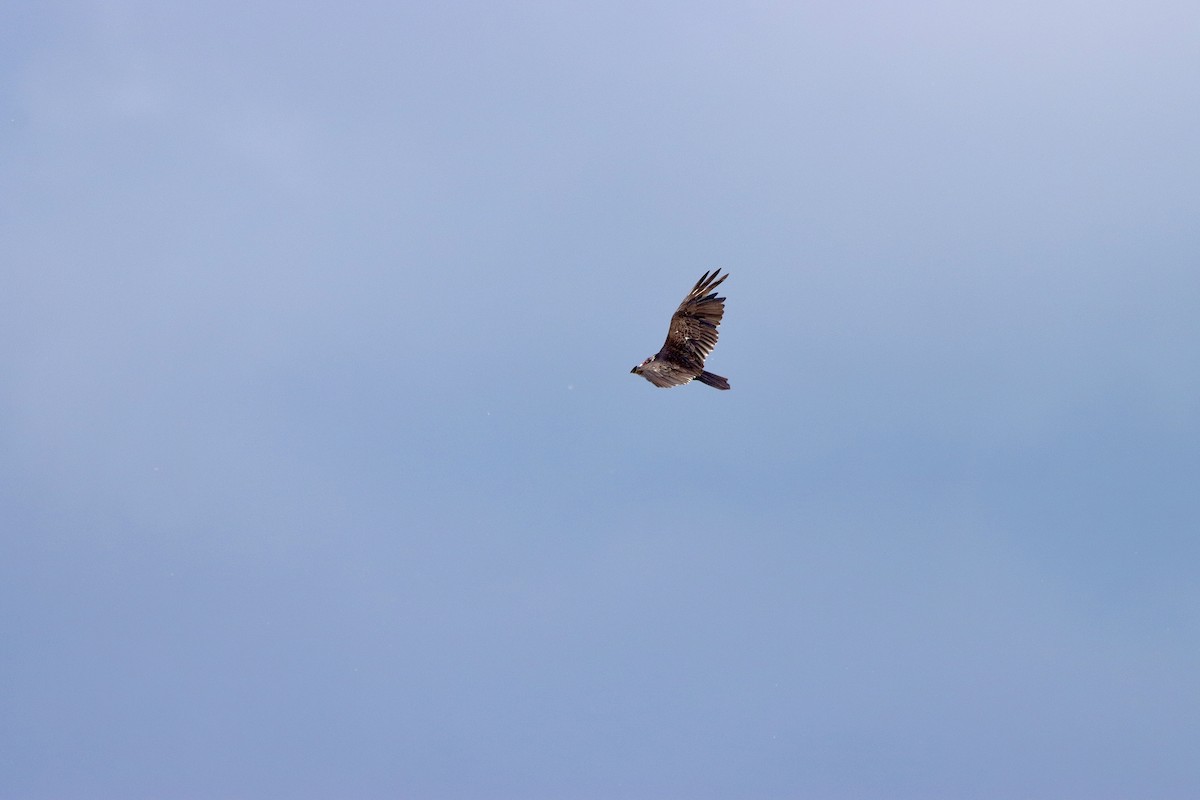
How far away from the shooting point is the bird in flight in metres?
40.4

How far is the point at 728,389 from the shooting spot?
40.1 metres

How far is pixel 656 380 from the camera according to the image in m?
40.7

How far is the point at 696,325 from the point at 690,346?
0.82m

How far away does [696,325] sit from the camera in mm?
40625

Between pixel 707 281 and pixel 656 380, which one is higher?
pixel 707 281

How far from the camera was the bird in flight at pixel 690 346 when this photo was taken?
40438mm

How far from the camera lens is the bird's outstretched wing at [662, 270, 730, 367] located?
132ft

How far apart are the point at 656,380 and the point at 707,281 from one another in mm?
4105

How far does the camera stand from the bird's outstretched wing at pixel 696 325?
4031 cm

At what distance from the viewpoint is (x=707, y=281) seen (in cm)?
4028

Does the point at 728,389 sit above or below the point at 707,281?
below

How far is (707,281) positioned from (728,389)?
4.05 metres

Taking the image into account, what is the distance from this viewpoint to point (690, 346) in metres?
40.8
